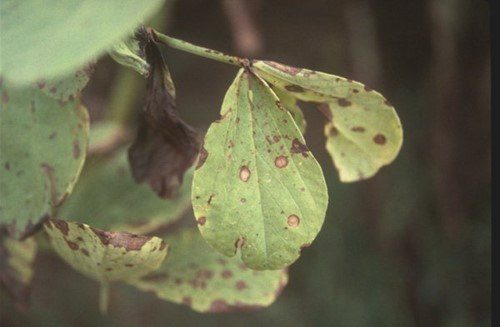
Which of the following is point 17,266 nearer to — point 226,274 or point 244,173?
point 226,274

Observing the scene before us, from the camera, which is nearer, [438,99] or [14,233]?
[14,233]

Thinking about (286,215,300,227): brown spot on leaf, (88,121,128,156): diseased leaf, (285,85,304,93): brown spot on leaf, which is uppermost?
(285,85,304,93): brown spot on leaf

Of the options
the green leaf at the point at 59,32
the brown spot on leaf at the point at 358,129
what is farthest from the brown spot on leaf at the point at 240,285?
the green leaf at the point at 59,32

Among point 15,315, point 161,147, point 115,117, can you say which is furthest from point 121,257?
point 15,315

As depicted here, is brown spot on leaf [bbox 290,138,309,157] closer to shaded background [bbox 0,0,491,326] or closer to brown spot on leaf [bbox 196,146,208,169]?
brown spot on leaf [bbox 196,146,208,169]

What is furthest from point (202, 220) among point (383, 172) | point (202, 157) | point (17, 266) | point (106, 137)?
point (383, 172)

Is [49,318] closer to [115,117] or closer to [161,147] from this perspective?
[115,117]

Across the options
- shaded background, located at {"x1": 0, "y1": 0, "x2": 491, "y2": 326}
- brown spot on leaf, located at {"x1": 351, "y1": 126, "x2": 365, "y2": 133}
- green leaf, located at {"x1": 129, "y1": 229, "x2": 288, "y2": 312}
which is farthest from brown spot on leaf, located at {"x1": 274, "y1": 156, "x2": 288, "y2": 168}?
shaded background, located at {"x1": 0, "y1": 0, "x2": 491, "y2": 326}
